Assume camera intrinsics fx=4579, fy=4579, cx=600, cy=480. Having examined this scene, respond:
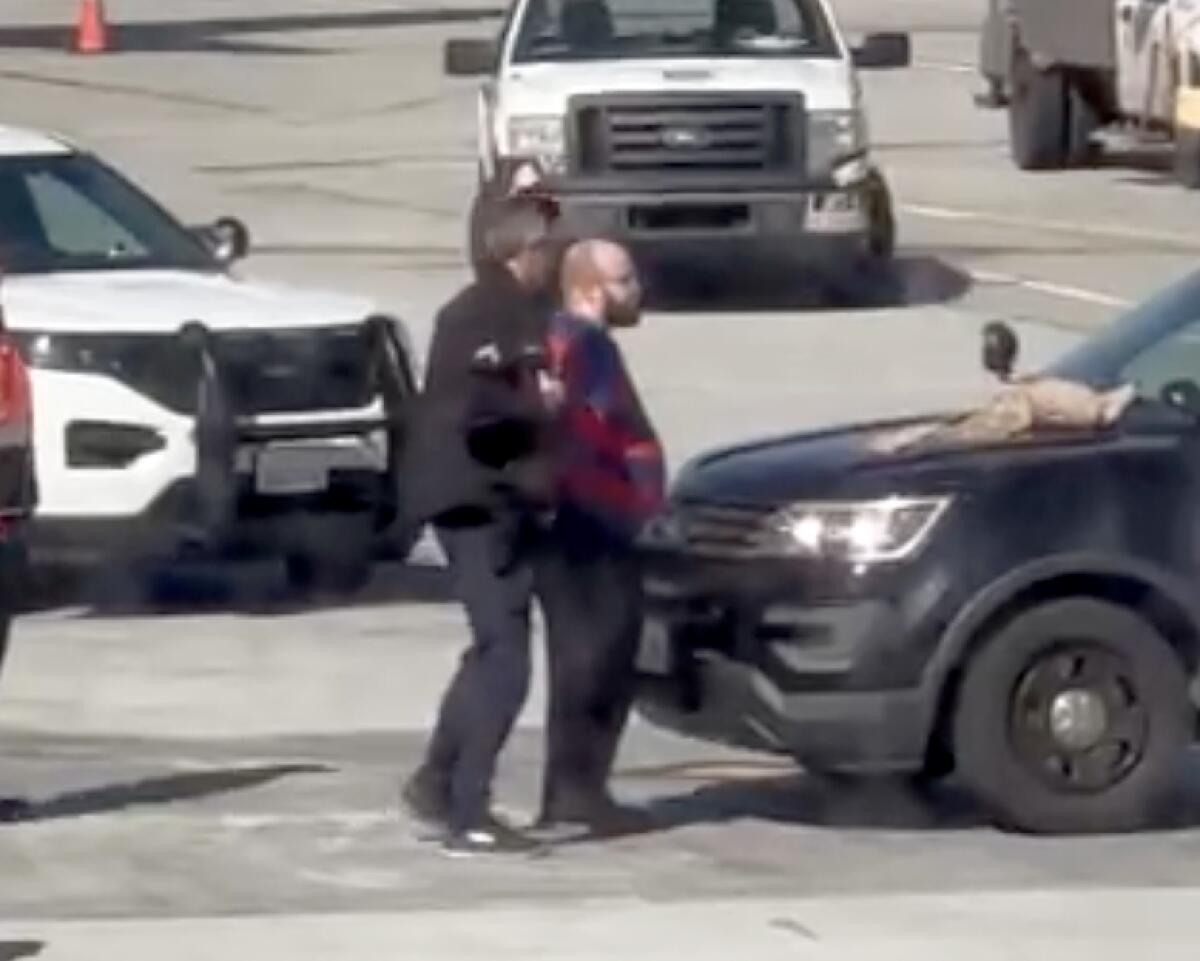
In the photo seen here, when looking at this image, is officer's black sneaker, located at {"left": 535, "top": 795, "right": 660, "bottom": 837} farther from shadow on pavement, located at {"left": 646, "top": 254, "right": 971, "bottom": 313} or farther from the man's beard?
shadow on pavement, located at {"left": 646, "top": 254, "right": 971, "bottom": 313}

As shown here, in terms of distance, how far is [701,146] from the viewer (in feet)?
77.4

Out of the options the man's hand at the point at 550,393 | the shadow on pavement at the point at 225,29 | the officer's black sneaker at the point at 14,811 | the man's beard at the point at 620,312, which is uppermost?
the man's beard at the point at 620,312

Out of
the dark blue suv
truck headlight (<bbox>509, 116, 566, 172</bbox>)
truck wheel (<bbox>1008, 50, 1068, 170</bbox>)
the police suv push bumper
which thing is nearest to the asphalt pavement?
the dark blue suv

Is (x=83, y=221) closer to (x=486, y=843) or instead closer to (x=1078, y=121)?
(x=486, y=843)

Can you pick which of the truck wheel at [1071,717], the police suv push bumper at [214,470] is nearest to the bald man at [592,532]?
the truck wheel at [1071,717]

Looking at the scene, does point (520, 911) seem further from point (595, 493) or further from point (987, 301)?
point (987, 301)

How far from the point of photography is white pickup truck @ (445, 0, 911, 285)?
76.6ft

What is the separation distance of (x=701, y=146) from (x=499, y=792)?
38.8ft

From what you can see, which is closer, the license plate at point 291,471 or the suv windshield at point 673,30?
the license plate at point 291,471

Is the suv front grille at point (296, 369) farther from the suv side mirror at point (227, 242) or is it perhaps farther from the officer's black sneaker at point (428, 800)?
the officer's black sneaker at point (428, 800)

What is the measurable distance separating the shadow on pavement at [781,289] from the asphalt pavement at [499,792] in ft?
0.17

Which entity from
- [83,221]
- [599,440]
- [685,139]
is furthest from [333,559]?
[685,139]

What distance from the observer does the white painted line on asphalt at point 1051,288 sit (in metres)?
24.0

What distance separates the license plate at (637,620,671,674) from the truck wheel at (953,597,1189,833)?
29.7 inches
